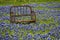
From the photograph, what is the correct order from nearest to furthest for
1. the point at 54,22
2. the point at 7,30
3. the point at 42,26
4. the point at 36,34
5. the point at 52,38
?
1. the point at 52,38
2. the point at 36,34
3. the point at 7,30
4. the point at 42,26
5. the point at 54,22

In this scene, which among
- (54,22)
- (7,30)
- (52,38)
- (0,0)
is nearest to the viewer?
(52,38)

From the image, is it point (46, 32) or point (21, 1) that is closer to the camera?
point (46, 32)

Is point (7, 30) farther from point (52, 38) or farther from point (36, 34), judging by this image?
point (52, 38)

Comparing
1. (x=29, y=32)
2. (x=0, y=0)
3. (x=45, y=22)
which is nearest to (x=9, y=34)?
(x=29, y=32)

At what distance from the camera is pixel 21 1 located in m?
18.1

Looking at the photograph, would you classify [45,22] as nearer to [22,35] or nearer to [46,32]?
[46,32]

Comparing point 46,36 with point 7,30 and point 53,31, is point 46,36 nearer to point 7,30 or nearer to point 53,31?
point 53,31

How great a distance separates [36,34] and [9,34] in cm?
107

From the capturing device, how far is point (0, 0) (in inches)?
Answer: 698

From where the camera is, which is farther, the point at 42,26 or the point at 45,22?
the point at 45,22

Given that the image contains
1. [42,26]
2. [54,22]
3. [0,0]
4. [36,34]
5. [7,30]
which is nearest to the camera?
[36,34]

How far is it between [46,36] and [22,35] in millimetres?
928

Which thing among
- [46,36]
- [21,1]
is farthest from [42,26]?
[21,1]

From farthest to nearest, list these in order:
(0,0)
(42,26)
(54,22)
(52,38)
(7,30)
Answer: (0,0) < (54,22) < (42,26) < (7,30) < (52,38)
